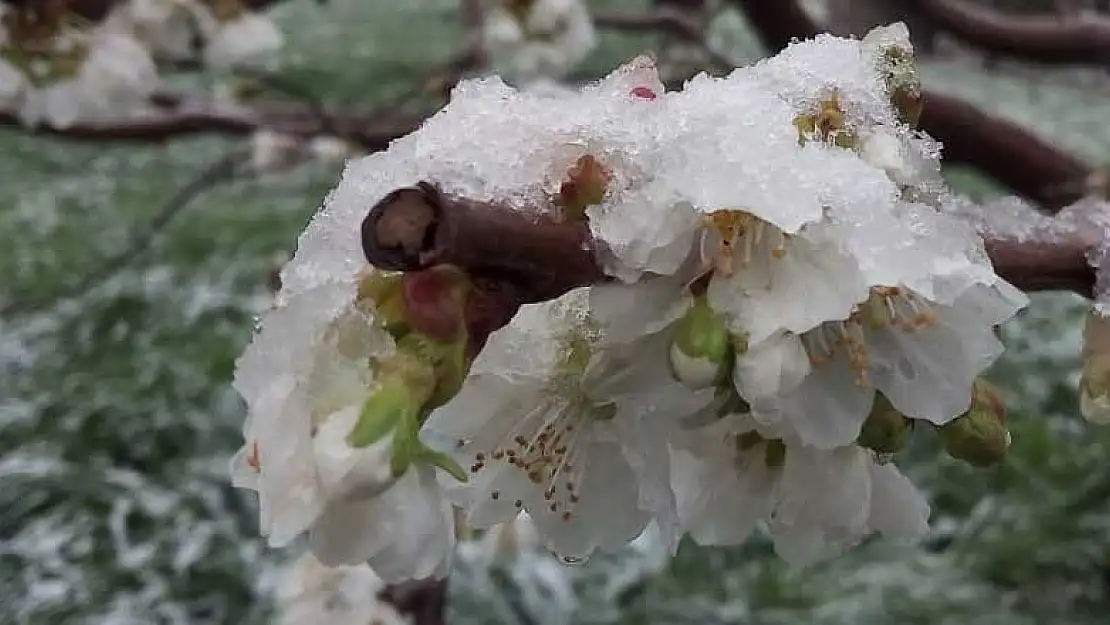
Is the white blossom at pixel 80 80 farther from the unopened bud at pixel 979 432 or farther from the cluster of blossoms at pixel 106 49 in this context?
the unopened bud at pixel 979 432

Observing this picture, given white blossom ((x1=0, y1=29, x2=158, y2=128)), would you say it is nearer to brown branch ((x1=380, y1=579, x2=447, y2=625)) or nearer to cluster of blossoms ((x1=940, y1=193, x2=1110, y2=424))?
brown branch ((x1=380, y1=579, x2=447, y2=625))

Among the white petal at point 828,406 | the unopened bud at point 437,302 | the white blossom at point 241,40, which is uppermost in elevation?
the unopened bud at point 437,302

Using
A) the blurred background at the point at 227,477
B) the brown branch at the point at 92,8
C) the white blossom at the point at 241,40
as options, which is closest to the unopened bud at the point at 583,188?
the blurred background at the point at 227,477

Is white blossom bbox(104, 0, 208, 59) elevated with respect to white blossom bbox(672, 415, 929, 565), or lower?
lower

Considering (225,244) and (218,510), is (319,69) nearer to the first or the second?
(225,244)

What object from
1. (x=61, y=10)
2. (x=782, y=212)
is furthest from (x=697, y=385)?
(x=61, y=10)

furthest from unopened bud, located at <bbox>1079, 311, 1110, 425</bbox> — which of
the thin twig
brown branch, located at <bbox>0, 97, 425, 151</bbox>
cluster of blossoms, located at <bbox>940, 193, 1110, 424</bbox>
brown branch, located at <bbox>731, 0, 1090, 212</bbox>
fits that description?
the thin twig
